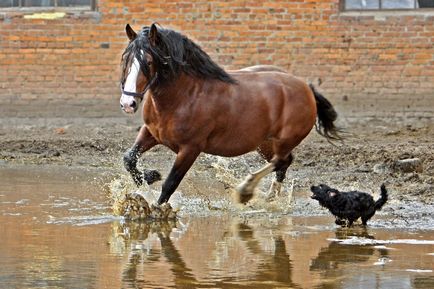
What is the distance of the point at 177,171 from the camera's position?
10156 millimetres

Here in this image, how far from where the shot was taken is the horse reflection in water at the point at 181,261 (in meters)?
7.23

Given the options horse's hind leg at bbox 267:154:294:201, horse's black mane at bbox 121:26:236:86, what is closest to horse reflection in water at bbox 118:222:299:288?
horse's black mane at bbox 121:26:236:86

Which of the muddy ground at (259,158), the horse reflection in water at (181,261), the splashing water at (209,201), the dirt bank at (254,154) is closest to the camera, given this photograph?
the horse reflection in water at (181,261)

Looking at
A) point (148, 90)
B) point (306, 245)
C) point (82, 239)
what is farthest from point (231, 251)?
point (148, 90)

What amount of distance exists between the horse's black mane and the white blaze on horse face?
56 millimetres

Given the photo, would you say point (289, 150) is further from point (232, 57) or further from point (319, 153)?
point (232, 57)

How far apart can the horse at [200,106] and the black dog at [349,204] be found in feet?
3.52

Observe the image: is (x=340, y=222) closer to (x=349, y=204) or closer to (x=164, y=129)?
(x=349, y=204)

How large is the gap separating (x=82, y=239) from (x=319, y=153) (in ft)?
21.0

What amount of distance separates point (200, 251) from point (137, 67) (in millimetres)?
1945

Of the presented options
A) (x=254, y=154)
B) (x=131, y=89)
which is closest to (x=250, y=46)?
(x=254, y=154)

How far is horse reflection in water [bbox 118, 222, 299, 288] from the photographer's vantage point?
7.23 metres

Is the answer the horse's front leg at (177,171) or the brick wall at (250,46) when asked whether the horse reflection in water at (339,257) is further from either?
the brick wall at (250,46)

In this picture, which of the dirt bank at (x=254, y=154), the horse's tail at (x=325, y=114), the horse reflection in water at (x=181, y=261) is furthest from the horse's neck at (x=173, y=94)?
the horse's tail at (x=325, y=114)
